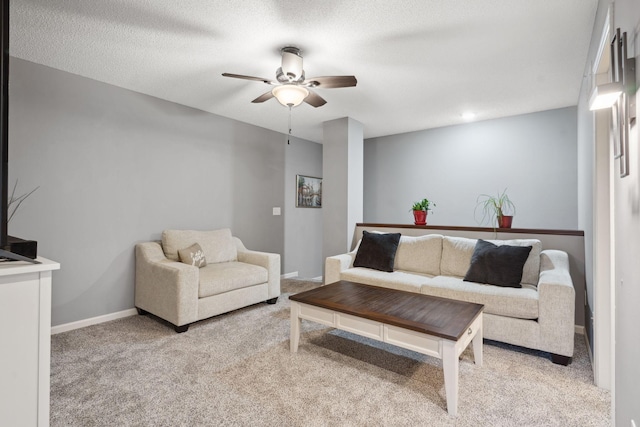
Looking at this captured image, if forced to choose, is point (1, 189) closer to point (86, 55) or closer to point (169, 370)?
point (169, 370)

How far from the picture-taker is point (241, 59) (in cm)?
272

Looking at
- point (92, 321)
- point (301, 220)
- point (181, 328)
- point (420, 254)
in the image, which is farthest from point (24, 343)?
point (301, 220)

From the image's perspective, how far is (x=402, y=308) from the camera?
7.27 feet

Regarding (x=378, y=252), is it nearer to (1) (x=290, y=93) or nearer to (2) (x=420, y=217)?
(2) (x=420, y=217)

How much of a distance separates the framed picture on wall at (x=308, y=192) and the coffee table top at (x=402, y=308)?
2.90 meters

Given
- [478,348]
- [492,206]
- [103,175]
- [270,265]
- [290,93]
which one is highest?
[290,93]

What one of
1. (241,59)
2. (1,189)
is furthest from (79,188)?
(1,189)

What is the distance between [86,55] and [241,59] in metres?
1.29

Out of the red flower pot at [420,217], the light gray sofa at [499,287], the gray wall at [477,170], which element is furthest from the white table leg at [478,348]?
the gray wall at [477,170]

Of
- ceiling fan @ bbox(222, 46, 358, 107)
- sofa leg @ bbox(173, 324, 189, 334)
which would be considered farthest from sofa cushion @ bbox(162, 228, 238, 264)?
ceiling fan @ bbox(222, 46, 358, 107)

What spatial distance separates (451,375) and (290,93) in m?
2.28

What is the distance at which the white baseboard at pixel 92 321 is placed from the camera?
2.89 m

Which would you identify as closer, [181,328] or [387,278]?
[181,328]

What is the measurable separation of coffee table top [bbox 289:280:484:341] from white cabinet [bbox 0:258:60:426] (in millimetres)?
1584
